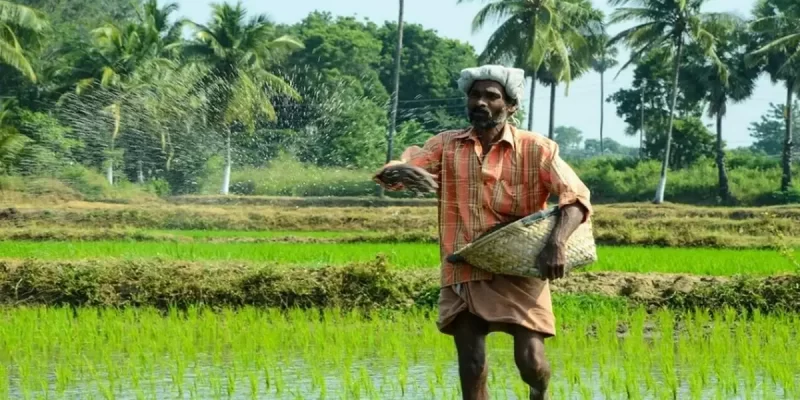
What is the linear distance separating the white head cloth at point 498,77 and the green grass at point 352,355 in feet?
4.75

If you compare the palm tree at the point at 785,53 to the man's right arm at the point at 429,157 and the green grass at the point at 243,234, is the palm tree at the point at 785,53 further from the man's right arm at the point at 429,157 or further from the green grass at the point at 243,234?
the man's right arm at the point at 429,157

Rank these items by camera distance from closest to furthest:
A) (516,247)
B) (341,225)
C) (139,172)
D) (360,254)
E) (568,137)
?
(516,247) < (360,254) < (341,225) < (139,172) < (568,137)

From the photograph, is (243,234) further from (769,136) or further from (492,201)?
(769,136)

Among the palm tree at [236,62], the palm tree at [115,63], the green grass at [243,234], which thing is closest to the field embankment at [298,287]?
the green grass at [243,234]

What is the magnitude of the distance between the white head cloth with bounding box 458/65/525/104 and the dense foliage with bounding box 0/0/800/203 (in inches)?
850

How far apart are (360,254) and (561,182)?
9.09m

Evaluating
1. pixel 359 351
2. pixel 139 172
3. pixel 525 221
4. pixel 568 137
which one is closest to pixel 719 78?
pixel 139 172

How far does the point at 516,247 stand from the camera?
3.73m

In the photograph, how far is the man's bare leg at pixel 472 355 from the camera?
3.89 meters

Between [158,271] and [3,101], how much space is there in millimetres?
29091

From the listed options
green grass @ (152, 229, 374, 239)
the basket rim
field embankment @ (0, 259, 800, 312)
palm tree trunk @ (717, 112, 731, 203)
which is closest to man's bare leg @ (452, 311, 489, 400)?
the basket rim

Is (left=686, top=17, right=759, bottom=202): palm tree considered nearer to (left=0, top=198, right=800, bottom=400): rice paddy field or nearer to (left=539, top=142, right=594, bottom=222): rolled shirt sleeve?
(left=0, top=198, right=800, bottom=400): rice paddy field

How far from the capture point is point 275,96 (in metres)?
33.4

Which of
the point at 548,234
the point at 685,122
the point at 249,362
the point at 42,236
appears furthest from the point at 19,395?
the point at 685,122
